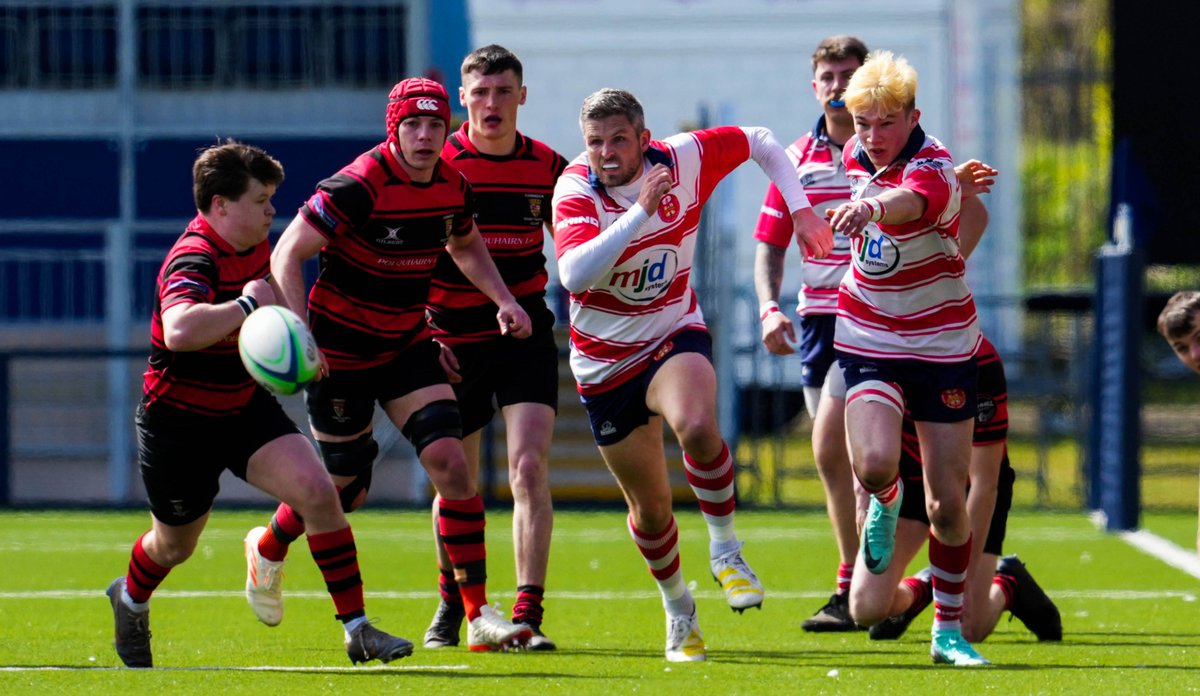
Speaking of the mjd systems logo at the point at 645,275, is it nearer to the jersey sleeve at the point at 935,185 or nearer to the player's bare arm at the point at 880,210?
the player's bare arm at the point at 880,210

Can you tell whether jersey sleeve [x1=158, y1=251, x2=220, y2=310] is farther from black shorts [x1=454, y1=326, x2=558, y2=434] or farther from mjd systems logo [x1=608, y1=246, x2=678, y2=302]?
black shorts [x1=454, y1=326, x2=558, y2=434]

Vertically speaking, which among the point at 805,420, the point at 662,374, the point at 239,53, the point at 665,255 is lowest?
the point at 805,420

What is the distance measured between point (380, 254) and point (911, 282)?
194 cm

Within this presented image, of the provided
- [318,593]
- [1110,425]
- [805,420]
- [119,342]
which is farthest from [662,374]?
[805,420]

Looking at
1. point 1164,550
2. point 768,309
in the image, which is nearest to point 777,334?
point 768,309

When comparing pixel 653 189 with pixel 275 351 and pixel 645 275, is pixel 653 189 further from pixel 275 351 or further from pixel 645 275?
pixel 275 351

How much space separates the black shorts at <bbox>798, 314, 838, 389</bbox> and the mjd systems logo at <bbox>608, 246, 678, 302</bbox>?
1429mm

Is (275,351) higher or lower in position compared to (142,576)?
higher

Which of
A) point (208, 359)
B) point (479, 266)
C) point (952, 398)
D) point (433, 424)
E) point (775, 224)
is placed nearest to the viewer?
point (208, 359)

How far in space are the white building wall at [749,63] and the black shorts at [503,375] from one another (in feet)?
35.8

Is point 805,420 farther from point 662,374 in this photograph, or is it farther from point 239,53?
point 662,374

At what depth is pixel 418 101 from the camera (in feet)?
22.7

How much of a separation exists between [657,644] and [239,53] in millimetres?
11947

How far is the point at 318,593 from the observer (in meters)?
9.27
